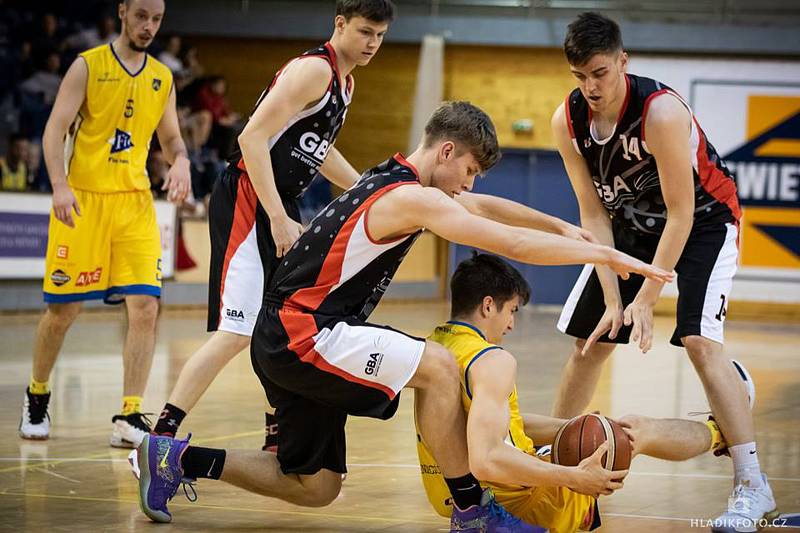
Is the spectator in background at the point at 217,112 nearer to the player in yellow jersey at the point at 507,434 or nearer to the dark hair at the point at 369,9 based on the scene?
the dark hair at the point at 369,9

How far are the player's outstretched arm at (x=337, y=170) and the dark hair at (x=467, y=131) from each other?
139cm

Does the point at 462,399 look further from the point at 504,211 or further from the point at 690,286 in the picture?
the point at 690,286

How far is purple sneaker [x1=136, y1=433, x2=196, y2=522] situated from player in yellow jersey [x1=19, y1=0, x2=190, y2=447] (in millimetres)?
1662

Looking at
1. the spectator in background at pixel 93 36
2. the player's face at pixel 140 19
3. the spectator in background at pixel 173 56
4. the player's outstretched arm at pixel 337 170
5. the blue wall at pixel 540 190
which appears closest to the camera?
the player's outstretched arm at pixel 337 170

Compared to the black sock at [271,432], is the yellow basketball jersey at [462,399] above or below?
above

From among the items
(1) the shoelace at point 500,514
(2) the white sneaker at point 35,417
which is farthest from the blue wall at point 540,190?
(1) the shoelace at point 500,514

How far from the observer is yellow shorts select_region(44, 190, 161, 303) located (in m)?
6.34

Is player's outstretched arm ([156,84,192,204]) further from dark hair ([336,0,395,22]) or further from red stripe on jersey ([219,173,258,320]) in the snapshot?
dark hair ([336,0,395,22])

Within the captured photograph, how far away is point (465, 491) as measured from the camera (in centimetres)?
424

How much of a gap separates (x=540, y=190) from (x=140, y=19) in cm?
1416

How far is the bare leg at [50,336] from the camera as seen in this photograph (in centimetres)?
640

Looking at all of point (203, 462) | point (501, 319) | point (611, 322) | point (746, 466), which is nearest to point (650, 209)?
point (611, 322)

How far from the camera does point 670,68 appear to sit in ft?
61.4

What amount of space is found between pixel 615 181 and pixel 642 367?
17.9 feet
